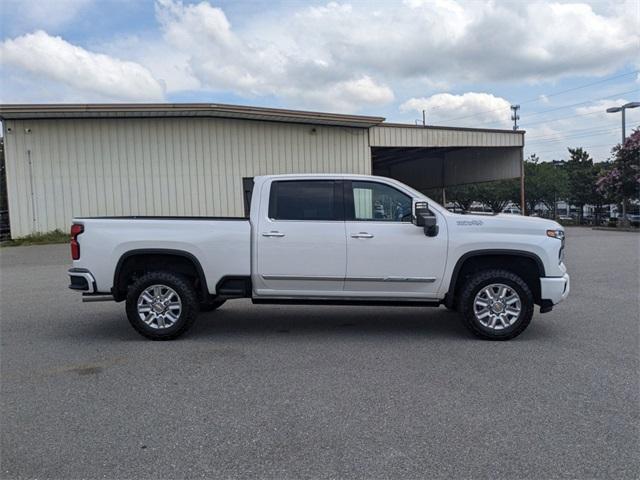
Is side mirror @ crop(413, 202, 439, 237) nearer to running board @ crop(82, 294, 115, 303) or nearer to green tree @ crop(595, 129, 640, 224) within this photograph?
running board @ crop(82, 294, 115, 303)

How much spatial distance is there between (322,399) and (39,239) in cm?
1841

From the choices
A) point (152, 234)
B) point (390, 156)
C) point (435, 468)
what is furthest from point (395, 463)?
point (390, 156)

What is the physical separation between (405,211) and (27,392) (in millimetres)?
4289

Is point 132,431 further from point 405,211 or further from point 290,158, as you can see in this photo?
point 290,158

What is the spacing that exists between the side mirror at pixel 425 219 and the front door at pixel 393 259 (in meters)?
0.08

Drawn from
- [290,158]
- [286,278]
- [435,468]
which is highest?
[290,158]

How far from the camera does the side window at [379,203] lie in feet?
20.9

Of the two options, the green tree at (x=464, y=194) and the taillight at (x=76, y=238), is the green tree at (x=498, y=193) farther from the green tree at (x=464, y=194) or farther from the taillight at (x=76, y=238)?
the taillight at (x=76, y=238)

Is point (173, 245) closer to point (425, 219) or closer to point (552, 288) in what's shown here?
point (425, 219)

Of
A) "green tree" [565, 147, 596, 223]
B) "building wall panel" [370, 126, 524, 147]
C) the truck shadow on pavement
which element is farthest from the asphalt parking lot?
"green tree" [565, 147, 596, 223]

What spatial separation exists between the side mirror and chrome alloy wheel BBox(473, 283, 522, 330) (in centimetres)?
91

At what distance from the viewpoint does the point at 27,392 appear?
4691 mm

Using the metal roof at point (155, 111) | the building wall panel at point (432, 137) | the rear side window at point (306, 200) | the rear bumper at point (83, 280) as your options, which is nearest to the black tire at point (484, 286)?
the rear side window at point (306, 200)

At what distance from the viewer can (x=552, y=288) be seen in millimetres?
6195
